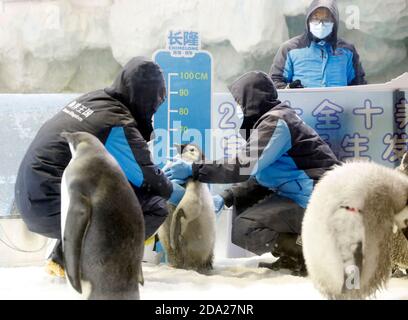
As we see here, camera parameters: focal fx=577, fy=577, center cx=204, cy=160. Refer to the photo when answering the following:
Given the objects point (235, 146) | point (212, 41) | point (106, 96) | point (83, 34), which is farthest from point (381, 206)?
point (83, 34)

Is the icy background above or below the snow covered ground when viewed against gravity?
above

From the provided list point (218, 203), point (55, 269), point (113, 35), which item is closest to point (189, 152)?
point (218, 203)

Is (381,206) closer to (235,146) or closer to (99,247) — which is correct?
(235,146)

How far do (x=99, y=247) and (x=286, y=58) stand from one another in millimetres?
862

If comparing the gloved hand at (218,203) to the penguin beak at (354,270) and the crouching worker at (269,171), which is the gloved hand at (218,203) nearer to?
the crouching worker at (269,171)

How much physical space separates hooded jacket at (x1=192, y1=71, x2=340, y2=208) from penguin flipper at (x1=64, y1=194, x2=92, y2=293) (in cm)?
40

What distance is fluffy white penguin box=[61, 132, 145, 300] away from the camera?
1552 millimetres

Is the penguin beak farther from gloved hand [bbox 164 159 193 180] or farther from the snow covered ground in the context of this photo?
gloved hand [bbox 164 159 193 180]

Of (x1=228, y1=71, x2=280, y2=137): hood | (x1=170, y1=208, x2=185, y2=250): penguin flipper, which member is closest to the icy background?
(x1=228, y1=71, x2=280, y2=137): hood

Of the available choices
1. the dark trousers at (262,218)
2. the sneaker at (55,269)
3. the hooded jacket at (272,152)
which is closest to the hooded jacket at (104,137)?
the sneaker at (55,269)

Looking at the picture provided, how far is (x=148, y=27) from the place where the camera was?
180cm

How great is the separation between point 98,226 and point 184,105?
1.62ft

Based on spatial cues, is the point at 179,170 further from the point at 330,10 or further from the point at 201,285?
the point at 330,10

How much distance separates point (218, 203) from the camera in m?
1.88
